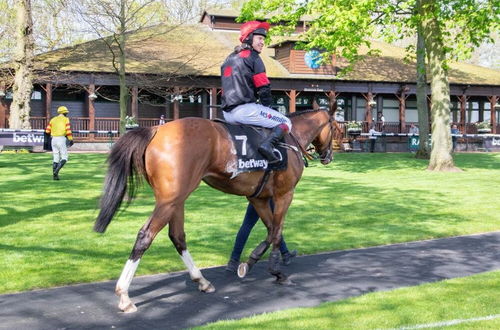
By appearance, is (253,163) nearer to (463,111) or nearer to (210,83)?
(210,83)

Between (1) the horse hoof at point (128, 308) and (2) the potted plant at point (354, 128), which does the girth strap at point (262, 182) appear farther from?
(2) the potted plant at point (354, 128)

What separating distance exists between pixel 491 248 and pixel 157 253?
4.87 metres

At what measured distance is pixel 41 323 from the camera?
17.7ft

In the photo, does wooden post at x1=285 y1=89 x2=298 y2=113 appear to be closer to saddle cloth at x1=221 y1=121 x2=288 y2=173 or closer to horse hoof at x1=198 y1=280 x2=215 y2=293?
saddle cloth at x1=221 y1=121 x2=288 y2=173

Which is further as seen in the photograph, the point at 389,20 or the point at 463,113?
the point at 463,113

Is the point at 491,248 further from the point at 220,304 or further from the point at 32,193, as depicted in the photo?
the point at 32,193

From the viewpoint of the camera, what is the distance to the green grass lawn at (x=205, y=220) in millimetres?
7840

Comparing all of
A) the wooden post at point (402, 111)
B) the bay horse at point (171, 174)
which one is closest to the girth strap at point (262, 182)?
the bay horse at point (171, 174)

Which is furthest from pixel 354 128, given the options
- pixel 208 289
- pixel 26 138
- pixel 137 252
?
pixel 137 252

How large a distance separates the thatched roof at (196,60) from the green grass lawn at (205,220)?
53.8ft

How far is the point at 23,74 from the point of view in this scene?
32000 mm

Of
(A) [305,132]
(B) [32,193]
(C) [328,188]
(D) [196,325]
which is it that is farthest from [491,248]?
(B) [32,193]

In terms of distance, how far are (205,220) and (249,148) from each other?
480 centimetres

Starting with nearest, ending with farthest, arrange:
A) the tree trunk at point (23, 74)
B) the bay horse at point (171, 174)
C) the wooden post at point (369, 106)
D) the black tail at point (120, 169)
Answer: the bay horse at point (171, 174) → the black tail at point (120, 169) → the tree trunk at point (23, 74) → the wooden post at point (369, 106)
